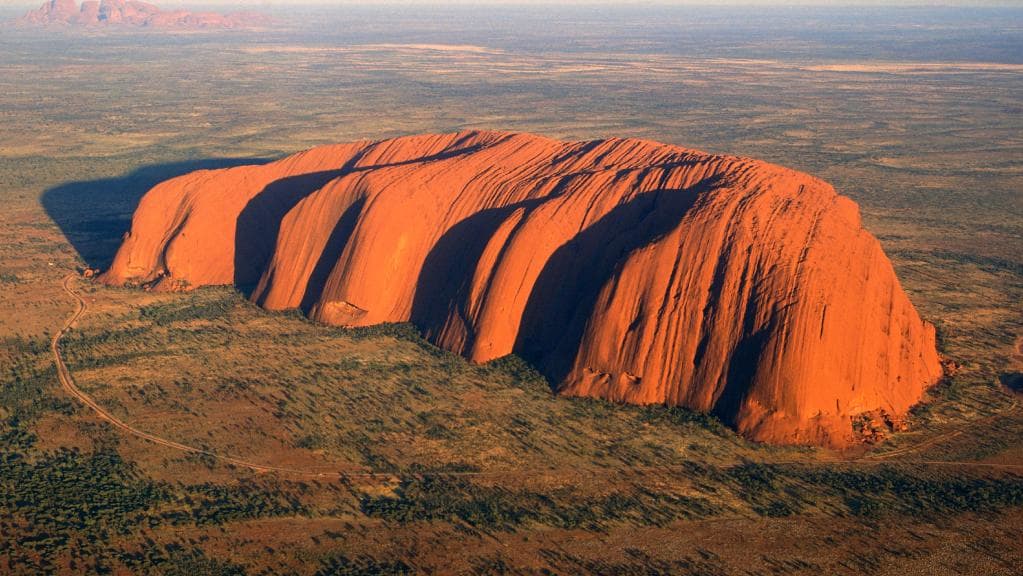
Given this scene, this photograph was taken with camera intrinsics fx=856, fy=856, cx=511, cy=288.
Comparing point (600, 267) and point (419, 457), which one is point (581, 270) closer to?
point (600, 267)

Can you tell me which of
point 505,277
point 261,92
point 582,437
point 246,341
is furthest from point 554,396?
point 261,92

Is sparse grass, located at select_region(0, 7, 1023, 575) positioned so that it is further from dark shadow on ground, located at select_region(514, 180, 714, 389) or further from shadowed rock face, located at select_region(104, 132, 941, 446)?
dark shadow on ground, located at select_region(514, 180, 714, 389)

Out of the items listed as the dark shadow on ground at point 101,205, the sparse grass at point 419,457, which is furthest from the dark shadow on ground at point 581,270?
the dark shadow on ground at point 101,205

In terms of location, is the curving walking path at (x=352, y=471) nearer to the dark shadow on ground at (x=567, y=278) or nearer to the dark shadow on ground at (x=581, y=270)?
the dark shadow on ground at (x=567, y=278)

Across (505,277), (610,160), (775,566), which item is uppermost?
(610,160)

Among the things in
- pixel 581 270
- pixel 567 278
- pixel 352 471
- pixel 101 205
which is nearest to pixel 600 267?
pixel 581 270

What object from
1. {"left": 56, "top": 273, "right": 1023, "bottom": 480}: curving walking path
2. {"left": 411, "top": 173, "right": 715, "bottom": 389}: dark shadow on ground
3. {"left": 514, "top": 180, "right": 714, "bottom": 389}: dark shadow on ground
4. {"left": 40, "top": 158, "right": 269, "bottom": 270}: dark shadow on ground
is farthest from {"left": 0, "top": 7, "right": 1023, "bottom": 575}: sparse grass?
{"left": 514, "top": 180, "right": 714, "bottom": 389}: dark shadow on ground

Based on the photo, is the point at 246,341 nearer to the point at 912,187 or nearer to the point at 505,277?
the point at 505,277
